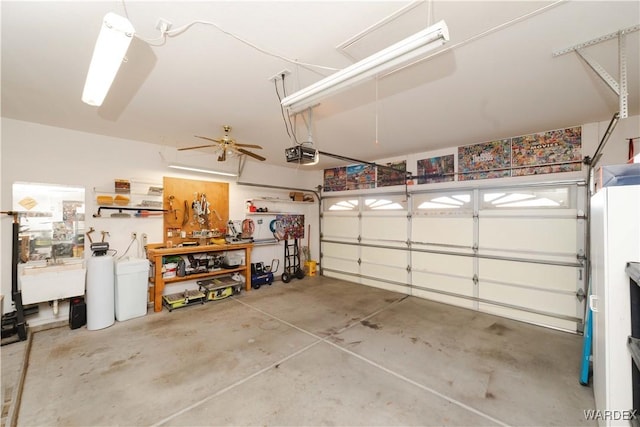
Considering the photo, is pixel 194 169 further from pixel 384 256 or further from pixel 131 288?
pixel 384 256

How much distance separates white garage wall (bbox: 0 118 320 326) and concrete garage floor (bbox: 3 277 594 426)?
54.8 inches

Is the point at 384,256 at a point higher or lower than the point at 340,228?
lower

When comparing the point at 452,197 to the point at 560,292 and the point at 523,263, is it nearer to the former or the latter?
the point at 523,263

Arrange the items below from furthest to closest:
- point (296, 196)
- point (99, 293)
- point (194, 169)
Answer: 1. point (296, 196)
2. point (194, 169)
3. point (99, 293)

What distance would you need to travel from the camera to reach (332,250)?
22.1ft

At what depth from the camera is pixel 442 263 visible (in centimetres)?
485

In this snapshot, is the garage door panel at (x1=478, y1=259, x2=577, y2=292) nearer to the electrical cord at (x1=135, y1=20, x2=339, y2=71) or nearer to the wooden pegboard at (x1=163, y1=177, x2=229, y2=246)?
the electrical cord at (x1=135, y1=20, x2=339, y2=71)

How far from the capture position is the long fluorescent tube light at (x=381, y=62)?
1270 mm

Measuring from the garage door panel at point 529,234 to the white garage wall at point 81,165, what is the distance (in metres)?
5.29

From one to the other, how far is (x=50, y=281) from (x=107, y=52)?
3400mm

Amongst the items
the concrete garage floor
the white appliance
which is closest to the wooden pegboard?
the concrete garage floor

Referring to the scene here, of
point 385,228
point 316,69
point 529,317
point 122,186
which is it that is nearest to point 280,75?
point 316,69

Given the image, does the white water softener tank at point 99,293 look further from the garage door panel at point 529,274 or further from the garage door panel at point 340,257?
the garage door panel at point 529,274

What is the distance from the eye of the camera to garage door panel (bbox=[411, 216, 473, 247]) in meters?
4.55
